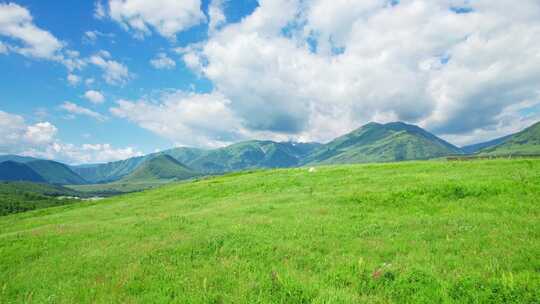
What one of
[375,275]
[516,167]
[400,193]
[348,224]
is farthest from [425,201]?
[516,167]

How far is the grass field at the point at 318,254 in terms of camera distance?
8.55 m

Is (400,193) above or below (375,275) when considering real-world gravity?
above

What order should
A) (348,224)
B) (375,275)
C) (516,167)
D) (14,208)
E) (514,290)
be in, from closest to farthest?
(514,290) < (375,275) < (348,224) < (516,167) < (14,208)

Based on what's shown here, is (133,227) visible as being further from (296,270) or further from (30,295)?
(296,270)

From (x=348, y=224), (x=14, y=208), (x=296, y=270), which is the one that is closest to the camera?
(x=296, y=270)

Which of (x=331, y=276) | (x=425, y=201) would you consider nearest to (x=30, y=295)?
(x=331, y=276)

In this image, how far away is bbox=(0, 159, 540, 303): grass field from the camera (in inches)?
337

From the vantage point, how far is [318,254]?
1177 cm

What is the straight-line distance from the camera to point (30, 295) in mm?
9906

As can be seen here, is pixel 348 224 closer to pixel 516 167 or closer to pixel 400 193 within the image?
pixel 400 193

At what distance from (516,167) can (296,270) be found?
2653 cm

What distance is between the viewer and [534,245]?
10.3 meters

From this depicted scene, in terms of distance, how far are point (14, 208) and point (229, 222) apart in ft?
737

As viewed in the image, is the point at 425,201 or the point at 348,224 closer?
the point at 348,224
